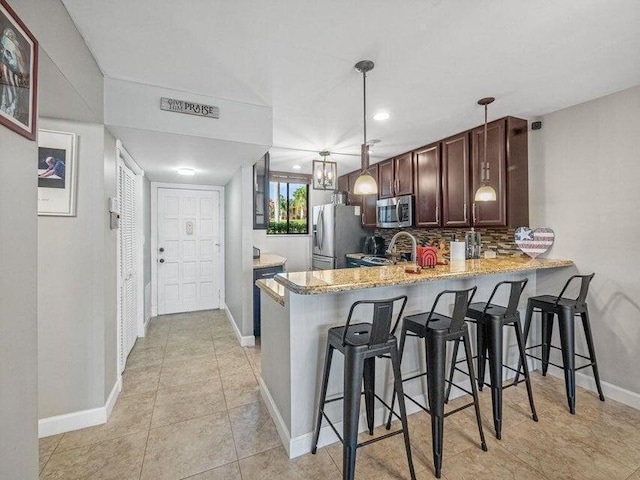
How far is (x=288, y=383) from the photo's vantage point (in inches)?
71.5

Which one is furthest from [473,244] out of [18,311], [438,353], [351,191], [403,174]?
[18,311]

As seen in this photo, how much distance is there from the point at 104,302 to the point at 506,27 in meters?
3.07

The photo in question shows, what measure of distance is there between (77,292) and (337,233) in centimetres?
349

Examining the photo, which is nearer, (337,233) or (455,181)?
(455,181)

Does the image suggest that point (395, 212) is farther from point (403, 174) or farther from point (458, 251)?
point (458, 251)

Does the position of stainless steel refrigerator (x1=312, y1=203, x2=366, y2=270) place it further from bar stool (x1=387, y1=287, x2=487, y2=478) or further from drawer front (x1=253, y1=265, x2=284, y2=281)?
bar stool (x1=387, y1=287, x2=487, y2=478)

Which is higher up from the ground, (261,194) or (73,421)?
(261,194)

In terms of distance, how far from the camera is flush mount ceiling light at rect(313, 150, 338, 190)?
3.42 metres

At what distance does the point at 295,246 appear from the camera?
5.52 meters

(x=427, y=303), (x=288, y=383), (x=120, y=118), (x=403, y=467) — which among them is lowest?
(x=403, y=467)

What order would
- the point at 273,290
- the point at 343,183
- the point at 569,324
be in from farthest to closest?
1. the point at 343,183
2. the point at 569,324
3. the point at 273,290

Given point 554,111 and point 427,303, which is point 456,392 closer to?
point 427,303

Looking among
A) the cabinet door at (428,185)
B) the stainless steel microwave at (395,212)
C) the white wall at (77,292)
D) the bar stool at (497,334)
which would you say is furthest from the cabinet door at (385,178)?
the white wall at (77,292)

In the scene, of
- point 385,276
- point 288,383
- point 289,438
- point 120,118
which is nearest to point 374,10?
point 385,276
